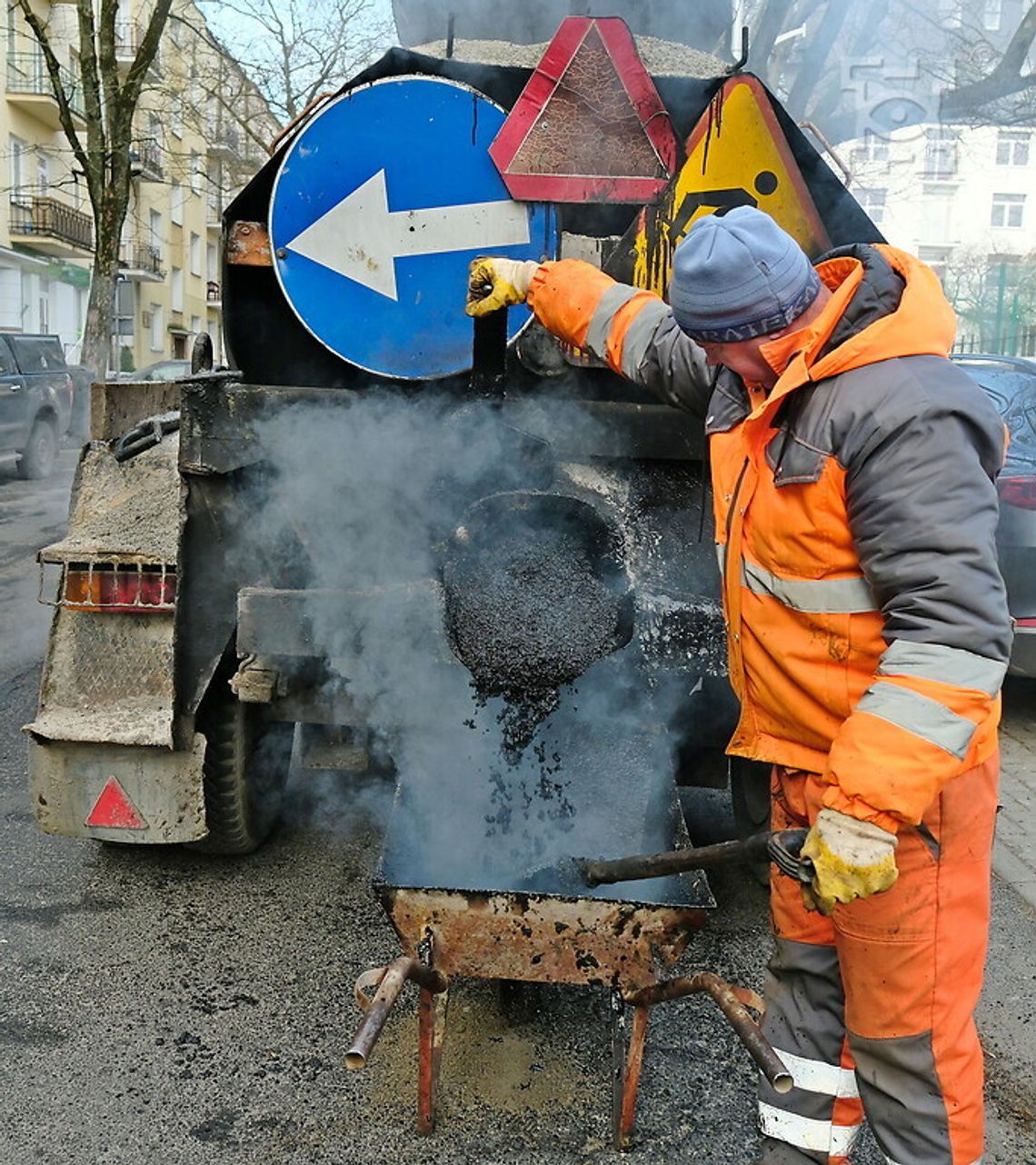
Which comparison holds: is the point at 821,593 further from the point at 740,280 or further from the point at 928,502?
the point at 740,280

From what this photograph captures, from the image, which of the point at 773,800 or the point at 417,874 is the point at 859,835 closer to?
the point at 773,800

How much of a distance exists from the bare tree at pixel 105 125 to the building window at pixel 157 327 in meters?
21.6

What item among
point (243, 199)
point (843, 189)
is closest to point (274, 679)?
point (243, 199)

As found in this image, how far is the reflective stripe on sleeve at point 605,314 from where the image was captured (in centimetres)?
262

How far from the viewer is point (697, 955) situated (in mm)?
3229

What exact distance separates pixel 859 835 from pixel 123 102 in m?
17.4

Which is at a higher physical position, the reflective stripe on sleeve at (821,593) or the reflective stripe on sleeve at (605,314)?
the reflective stripe on sleeve at (605,314)

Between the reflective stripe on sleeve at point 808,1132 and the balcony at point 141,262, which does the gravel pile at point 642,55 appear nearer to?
the reflective stripe on sleeve at point 808,1132

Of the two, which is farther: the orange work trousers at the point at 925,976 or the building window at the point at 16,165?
the building window at the point at 16,165

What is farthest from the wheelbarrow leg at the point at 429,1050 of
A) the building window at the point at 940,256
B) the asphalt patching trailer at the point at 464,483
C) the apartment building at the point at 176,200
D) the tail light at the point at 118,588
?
the building window at the point at 940,256

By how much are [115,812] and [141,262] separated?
35.4 metres

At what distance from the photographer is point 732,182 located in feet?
9.52

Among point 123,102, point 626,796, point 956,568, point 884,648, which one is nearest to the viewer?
point 956,568

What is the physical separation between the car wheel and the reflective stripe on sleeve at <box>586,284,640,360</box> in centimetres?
1296
